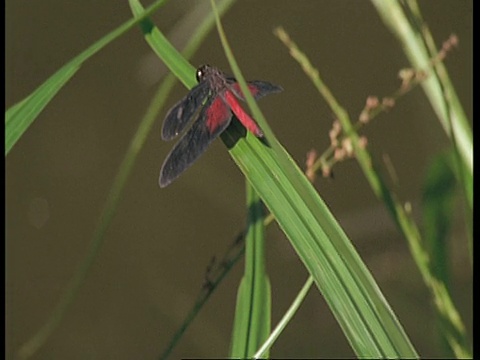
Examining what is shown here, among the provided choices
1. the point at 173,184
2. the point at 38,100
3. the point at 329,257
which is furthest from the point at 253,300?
the point at 173,184

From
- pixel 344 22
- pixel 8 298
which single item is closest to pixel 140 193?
pixel 8 298

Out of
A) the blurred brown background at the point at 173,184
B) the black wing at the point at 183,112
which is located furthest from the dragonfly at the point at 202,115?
the blurred brown background at the point at 173,184

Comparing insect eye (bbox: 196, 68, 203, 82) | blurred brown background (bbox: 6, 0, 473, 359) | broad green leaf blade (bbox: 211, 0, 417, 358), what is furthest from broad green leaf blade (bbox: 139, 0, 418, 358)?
blurred brown background (bbox: 6, 0, 473, 359)

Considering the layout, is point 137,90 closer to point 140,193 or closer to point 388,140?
point 140,193

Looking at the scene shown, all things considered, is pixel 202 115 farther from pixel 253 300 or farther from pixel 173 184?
pixel 173 184

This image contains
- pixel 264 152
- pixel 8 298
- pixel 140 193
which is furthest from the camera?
pixel 140 193
